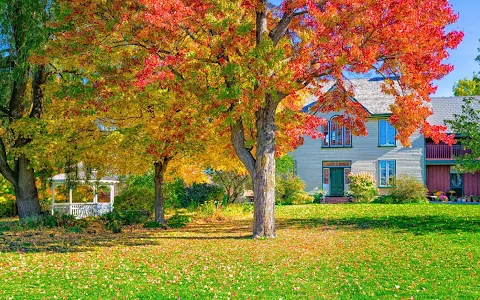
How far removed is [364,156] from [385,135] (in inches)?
79.7

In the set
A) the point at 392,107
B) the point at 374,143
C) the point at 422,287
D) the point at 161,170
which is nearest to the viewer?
the point at 422,287

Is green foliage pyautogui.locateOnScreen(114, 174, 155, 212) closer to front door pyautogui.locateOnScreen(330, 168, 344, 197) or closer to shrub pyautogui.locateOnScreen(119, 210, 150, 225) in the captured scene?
shrub pyautogui.locateOnScreen(119, 210, 150, 225)

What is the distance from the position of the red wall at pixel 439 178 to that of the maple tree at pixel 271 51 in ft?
70.1

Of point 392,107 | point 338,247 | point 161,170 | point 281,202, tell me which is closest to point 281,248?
point 338,247

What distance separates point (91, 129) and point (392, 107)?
10.4 m

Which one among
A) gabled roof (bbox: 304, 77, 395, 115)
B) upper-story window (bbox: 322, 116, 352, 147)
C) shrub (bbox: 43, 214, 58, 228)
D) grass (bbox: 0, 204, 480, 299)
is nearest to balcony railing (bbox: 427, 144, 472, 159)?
gabled roof (bbox: 304, 77, 395, 115)

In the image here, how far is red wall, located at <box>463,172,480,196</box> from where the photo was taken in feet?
115

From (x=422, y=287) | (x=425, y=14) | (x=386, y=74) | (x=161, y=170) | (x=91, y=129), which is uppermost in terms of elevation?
(x=425, y=14)

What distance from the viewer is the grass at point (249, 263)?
8.27 m

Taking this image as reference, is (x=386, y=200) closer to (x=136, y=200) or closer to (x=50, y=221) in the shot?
(x=136, y=200)

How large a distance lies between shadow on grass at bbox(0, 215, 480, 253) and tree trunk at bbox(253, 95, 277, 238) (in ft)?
2.52

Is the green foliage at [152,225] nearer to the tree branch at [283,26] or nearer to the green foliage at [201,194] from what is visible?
the tree branch at [283,26]

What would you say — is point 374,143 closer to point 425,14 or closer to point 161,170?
point 161,170

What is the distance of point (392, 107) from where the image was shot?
16.2 m
